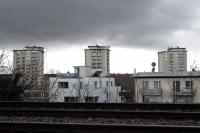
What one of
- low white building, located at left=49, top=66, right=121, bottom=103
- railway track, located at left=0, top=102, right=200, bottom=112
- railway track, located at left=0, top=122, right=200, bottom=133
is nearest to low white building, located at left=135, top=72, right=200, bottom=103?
low white building, located at left=49, top=66, right=121, bottom=103

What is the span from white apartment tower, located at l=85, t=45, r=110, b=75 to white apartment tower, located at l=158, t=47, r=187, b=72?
2035cm

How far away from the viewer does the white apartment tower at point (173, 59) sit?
134m

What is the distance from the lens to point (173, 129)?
8.47 meters

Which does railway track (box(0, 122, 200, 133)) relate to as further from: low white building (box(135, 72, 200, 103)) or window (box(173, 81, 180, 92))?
window (box(173, 81, 180, 92))

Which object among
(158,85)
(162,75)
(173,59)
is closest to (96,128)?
(162,75)

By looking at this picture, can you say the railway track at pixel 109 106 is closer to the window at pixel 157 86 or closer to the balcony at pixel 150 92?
the balcony at pixel 150 92

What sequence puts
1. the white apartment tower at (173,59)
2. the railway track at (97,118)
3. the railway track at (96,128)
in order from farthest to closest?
1. the white apartment tower at (173,59)
2. the railway track at (97,118)
3. the railway track at (96,128)

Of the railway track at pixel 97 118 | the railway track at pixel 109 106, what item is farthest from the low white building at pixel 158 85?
the railway track at pixel 97 118

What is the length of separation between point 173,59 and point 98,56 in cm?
2886

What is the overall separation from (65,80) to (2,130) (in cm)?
8454

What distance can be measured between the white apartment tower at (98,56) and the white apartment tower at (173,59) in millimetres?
20347

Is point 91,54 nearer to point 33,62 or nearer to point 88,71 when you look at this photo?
point 88,71

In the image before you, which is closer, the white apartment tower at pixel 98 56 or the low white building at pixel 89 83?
the low white building at pixel 89 83

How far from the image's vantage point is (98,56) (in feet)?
484
